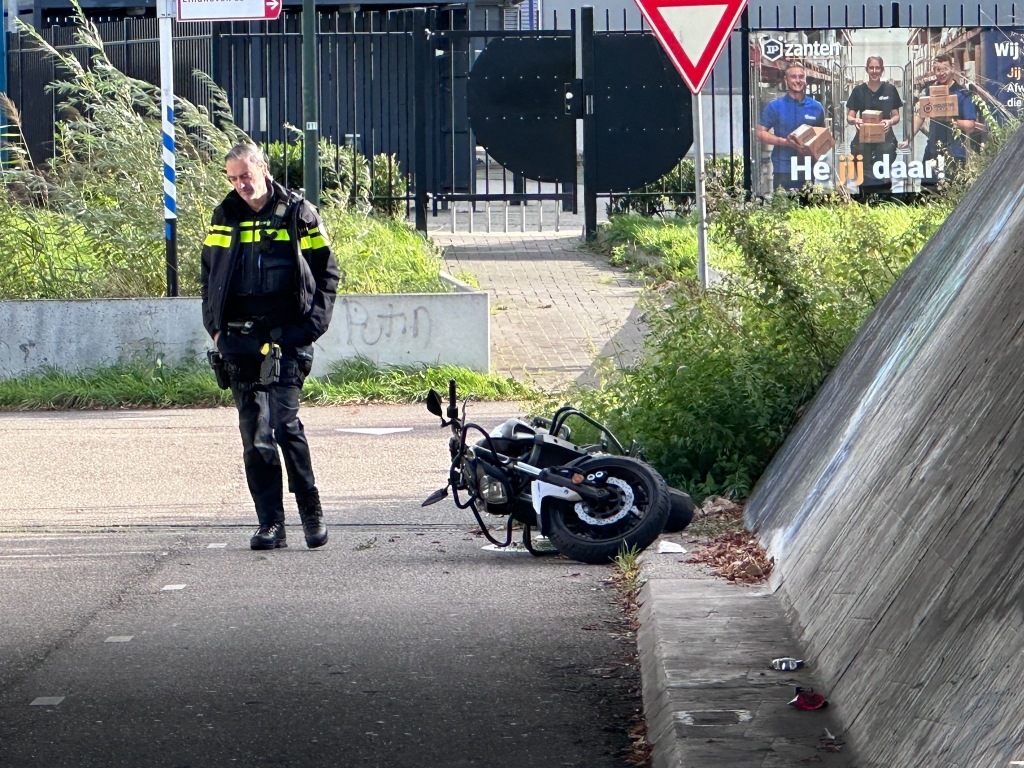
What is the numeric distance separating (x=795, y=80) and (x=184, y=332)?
9113mm

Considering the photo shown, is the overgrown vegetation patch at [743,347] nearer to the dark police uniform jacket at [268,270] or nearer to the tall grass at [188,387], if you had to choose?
the dark police uniform jacket at [268,270]

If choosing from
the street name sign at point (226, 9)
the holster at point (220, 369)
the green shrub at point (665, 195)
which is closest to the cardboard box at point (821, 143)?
the green shrub at point (665, 195)

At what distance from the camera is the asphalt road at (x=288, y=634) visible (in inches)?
181

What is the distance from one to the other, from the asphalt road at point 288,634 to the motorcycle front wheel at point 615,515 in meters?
0.12

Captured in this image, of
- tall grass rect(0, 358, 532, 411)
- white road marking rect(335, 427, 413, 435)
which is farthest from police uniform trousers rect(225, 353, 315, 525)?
tall grass rect(0, 358, 532, 411)

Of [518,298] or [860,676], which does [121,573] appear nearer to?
[860,676]

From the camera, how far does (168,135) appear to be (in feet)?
37.8

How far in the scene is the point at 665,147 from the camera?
17234 mm

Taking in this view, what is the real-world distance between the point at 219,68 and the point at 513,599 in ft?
40.8

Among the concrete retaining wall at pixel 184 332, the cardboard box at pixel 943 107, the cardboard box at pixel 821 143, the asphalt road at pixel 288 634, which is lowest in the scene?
the asphalt road at pixel 288 634

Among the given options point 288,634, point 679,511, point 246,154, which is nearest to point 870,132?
point 679,511

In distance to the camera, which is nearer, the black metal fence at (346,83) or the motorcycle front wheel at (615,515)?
the motorcycle front wheel at (615,515)

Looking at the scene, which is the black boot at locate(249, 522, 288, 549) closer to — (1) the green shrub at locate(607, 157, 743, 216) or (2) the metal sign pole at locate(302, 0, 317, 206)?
(2) the metal sign pole at locate(302, 0, 317, 206)

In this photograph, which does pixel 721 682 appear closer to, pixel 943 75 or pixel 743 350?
pixel 743 350
